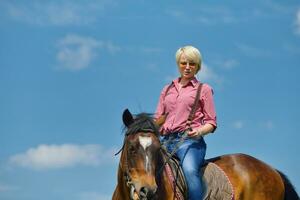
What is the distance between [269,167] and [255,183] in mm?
794

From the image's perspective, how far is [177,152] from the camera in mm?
10891

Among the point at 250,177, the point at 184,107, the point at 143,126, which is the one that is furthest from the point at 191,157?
the point at 250,177

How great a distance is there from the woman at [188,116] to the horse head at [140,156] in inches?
28.4

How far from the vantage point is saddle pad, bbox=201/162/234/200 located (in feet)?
36.9

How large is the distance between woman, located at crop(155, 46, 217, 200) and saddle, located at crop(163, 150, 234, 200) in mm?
112

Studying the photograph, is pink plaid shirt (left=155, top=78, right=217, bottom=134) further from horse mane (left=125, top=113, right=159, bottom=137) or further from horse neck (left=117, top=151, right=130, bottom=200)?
horse neck (left=117, top=151, right=130, bottom=200)

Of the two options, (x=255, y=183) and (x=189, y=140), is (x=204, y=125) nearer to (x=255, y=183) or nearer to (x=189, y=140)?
(x=189, y=140)

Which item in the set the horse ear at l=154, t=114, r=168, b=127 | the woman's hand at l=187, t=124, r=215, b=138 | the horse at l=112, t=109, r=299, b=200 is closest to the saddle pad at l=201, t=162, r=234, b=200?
the horse at l=112, t=109, r=299, b=200

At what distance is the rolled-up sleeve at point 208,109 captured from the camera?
1106 cm

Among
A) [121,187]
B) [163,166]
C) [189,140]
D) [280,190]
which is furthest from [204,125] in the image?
[280,190]

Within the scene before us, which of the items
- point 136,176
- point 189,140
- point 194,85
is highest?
point 194,85

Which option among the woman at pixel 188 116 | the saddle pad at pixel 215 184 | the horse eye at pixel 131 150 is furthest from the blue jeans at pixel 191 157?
the horse eye at pixel 131 150

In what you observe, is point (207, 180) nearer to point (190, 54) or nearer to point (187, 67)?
point (187, 67)

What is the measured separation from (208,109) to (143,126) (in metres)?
1.55
